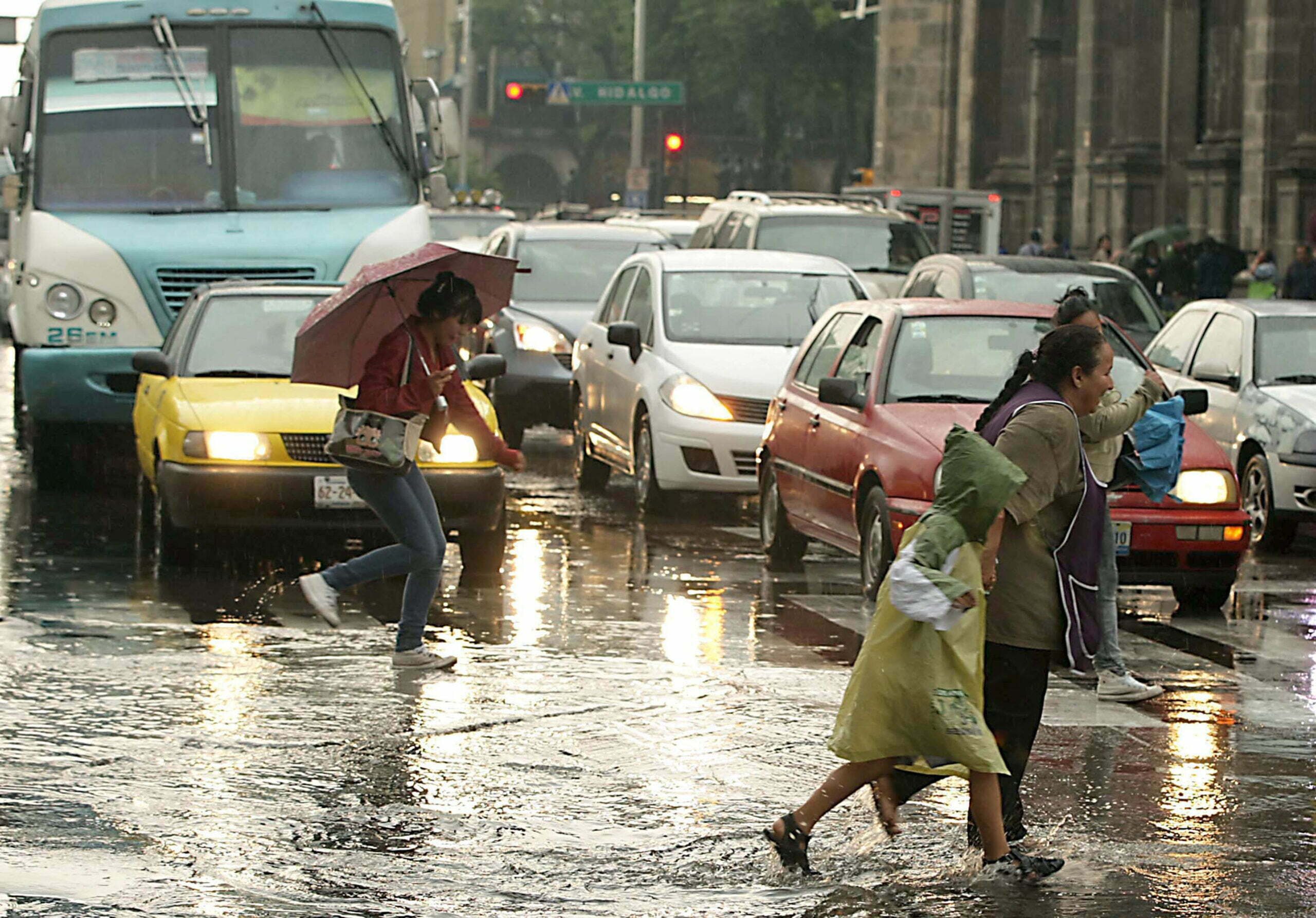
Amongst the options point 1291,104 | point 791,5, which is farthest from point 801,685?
point 791,5

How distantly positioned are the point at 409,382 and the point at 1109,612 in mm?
2884

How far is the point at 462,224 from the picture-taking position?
34.5 m

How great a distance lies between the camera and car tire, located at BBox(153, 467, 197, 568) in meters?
12.1

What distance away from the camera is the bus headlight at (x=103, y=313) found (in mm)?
16250

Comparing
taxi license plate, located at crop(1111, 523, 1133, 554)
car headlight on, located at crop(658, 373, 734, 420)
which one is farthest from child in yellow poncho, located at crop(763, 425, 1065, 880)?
car headlight on, located at crop(658, 373, 734, 420)

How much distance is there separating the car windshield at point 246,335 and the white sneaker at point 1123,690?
527 cm

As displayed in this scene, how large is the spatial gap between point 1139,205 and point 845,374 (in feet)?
90.9

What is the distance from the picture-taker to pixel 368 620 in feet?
35.2

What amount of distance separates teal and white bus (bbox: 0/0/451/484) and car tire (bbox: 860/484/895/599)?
6.07 m

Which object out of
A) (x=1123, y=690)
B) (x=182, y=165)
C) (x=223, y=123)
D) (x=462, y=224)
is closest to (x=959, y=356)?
(x=1123, y=690)

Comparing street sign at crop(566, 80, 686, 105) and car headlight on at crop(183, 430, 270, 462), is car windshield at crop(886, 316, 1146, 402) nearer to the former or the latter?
car headlight on at crop(183, 430, 270, 462)

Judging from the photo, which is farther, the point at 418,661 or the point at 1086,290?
the point at 1086,290

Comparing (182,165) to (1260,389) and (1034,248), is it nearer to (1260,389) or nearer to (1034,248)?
(1260,389)

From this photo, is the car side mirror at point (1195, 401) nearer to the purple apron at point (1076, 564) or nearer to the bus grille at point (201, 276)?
the purple apron at point (1076, 564)
